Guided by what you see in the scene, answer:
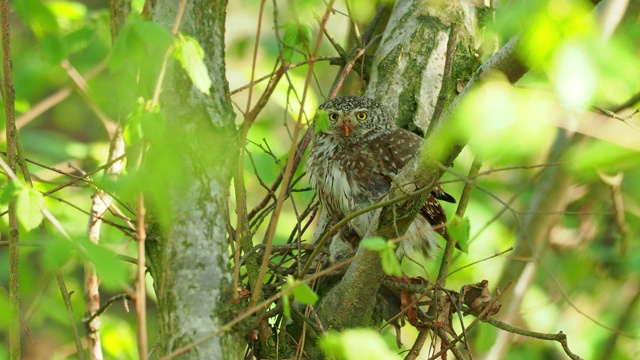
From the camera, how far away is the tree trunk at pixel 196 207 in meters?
2.31

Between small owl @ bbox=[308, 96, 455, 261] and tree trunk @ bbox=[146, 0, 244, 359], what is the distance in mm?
1101

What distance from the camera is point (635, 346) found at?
584 cm

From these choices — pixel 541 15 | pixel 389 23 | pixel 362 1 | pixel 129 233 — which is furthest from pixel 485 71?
pixel 389 23

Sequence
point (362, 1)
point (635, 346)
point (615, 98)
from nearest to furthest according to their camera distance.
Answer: point (615, 98), point (362, 1), point (635, 346)

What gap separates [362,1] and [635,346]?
3.65m

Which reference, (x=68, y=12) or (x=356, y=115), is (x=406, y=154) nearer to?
(x=356, y=115)

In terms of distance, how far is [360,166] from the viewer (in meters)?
3.79

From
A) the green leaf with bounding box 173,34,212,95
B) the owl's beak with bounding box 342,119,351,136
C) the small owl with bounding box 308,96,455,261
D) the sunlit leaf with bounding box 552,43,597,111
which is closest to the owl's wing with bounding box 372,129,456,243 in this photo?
the small owl with bounding box 308,96,455,261

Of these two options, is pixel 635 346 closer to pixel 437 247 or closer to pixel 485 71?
pixel 437 247

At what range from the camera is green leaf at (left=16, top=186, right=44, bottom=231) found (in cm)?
192

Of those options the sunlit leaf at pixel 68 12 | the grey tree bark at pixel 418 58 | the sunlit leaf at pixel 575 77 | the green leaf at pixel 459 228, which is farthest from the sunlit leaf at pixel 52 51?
the sunlit leaf at pixel 68 12

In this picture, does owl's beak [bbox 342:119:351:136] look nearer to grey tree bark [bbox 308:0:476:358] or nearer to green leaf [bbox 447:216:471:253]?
grey tree bark [bbox 308:0:476:358]

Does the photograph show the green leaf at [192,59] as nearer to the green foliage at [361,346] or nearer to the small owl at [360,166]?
the green foliage at [361,346]

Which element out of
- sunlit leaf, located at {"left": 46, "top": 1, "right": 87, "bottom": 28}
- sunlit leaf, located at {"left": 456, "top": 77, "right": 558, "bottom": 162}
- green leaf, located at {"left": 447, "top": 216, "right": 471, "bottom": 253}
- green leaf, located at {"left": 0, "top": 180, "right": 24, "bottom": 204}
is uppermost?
sunlit leaf, located at {"left": 46, "top": 1, "right": 87, "bottom": 28}
